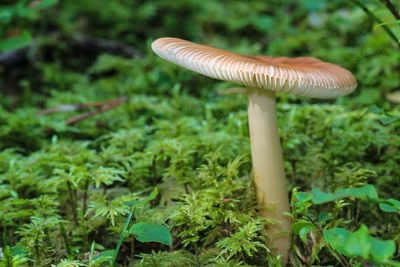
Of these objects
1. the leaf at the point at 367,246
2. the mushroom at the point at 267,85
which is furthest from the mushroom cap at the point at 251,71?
the leaf at the point at 367,246

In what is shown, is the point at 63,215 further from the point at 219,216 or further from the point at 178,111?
the point at 178,111

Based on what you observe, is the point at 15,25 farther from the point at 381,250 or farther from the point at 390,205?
the point at 381,250

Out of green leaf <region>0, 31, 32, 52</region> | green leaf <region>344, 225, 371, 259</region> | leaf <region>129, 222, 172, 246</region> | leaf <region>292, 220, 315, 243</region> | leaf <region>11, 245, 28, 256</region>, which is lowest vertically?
leaf <region>11, 245, 28, 256</region>

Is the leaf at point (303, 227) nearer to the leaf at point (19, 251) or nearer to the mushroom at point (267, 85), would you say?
the mushroom at point (267, 85)

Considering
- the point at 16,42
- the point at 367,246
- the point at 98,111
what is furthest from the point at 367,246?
the point at 16,42

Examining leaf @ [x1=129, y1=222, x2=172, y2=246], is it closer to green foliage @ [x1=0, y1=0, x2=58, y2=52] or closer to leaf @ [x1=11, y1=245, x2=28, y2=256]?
leaf @ [x1=11, y1=245, x2=28, y2=256]

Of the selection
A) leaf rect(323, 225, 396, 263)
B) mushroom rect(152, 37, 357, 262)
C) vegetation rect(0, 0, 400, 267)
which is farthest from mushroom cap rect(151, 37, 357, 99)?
leaf rect(323, 225, 396, 263)
